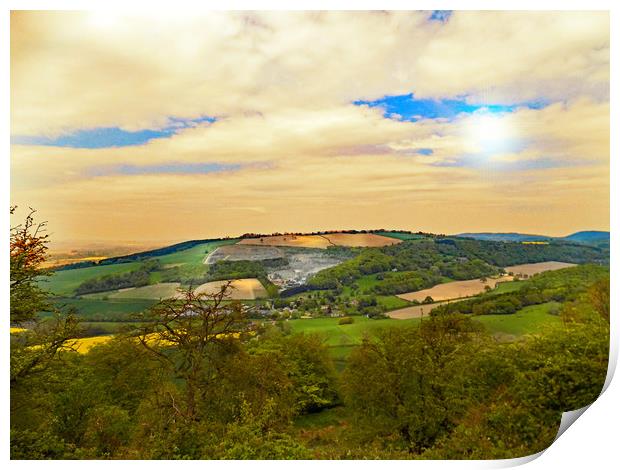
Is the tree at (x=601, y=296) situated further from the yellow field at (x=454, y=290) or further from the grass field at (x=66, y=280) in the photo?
the grass field at (x=66, y=280)

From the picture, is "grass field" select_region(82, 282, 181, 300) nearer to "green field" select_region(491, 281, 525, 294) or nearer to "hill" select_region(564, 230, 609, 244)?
"green field" select_region(491, 281, 525, 294)

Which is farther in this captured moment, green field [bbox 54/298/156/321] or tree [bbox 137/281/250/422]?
green field [bbox 54/298/156/321]

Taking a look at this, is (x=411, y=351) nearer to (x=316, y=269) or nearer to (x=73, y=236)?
(x=316, y=269)

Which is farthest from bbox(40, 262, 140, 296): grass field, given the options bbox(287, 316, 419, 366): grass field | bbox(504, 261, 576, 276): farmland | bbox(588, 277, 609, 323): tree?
bbox(588, 277, 609, 323): tree

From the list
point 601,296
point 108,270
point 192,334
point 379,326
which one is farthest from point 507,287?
point 108,270

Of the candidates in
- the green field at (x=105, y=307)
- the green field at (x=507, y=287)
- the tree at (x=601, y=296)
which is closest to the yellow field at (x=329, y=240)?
the green field at (x=507, y=287)
